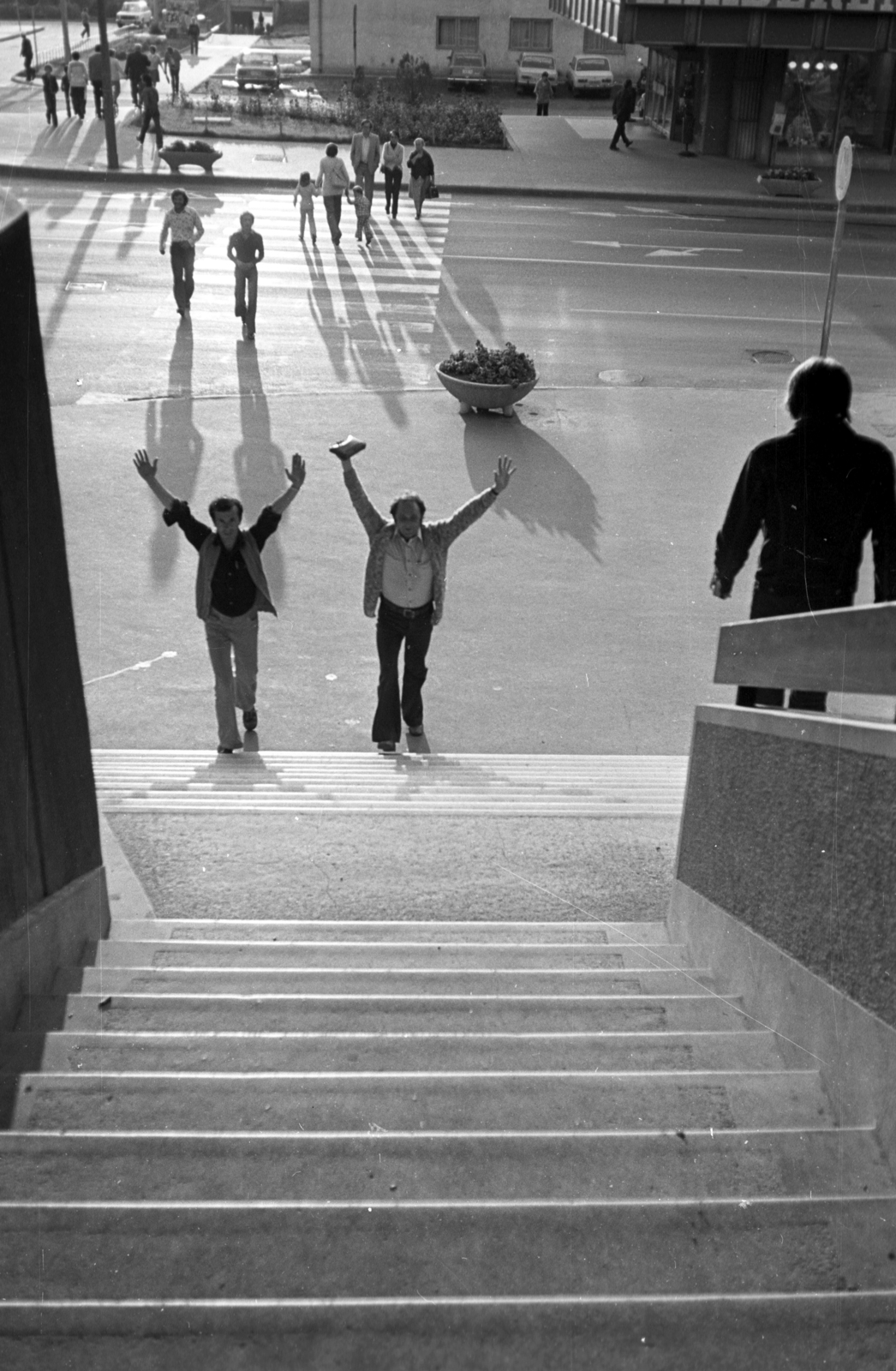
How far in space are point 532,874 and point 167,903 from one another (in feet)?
4.96

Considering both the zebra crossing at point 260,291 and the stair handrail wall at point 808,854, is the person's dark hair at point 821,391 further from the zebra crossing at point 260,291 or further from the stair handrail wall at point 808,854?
the zebra crossing at point 260,291

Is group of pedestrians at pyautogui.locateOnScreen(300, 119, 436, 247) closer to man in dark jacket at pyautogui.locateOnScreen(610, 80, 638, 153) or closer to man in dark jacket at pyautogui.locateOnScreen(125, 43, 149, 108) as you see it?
man in dark jacket at pyautogui.locateOnScreen(610, 80, 638, 153)

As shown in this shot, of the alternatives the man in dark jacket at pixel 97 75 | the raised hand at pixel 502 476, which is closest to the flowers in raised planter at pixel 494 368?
the raised hand at pixel 502 476

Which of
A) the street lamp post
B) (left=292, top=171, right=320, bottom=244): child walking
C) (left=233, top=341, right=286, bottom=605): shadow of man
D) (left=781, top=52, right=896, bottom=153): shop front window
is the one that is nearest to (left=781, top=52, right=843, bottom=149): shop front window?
(left=781, top=52, right=896, bottom=153): shop front window

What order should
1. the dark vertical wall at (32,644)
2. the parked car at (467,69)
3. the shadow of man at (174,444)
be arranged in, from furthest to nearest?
the parked car at (467,69), the shadow of man at (174,444), the dark vertical wall at (32,644)

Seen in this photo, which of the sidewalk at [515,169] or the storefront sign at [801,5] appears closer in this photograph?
the storefront sign at [801,5]

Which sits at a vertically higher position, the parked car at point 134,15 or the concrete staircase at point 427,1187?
the parked car at point 134,15

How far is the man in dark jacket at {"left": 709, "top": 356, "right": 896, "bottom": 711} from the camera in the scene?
5.12m

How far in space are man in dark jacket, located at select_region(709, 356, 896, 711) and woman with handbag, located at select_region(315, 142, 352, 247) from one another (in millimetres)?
18597

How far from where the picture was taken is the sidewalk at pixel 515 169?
28094 millimetres

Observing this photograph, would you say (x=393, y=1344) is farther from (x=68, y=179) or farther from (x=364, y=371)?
(x=68, y=179)

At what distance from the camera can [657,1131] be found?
10.4ft

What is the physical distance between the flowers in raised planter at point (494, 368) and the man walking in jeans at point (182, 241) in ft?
15.3

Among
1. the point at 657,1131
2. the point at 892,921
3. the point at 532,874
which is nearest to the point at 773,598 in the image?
the point at 532,874
